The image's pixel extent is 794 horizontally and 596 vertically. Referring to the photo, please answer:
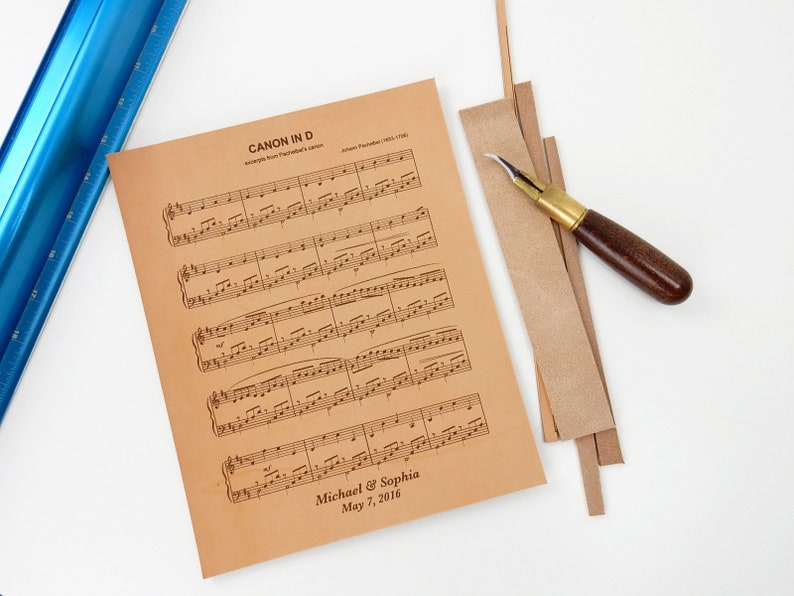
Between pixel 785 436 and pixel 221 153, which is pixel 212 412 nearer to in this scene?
pixel 221 153

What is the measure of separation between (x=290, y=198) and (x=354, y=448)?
0.31 meters

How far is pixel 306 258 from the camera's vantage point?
84cm

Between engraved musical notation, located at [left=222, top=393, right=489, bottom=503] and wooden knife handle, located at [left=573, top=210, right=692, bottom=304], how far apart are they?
0.23m

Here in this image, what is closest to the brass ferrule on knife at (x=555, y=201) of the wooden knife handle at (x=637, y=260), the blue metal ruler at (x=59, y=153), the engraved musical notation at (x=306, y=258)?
the wooden knife handle at (x=637, y=260)

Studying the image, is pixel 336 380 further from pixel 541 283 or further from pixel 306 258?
pixel 541 283

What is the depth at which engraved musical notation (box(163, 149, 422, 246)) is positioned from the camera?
832mm

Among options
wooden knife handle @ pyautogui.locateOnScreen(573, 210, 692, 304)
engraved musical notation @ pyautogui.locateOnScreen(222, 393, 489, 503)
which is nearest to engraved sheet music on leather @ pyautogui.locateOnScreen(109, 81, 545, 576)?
engraved musical notation @ pyautogui.locateOnScreen(222, 393, 489, 503)

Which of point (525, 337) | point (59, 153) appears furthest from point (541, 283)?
point (59, 153)

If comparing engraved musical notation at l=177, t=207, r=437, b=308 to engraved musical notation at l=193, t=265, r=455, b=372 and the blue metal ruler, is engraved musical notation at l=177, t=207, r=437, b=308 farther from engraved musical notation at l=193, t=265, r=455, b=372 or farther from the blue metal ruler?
the blue metal ruler

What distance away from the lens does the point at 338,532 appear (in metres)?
0.81

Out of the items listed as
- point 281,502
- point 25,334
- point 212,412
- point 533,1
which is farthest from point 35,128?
point 533,1

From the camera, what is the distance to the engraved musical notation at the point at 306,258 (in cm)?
83

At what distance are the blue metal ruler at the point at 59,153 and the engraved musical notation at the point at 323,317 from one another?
8.0 inches

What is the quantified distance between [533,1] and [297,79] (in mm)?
317
